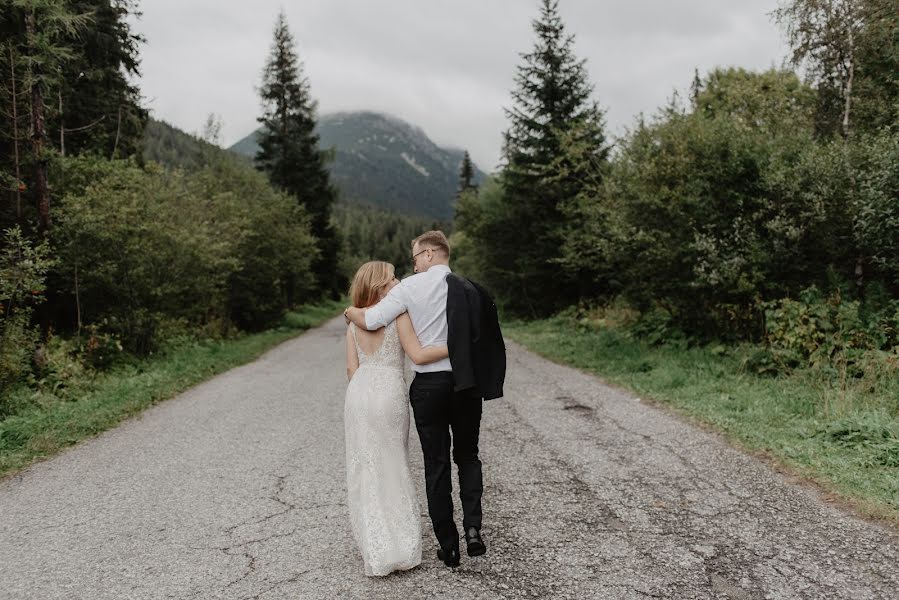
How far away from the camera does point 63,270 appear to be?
10.9m

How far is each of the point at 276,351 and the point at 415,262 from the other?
44.8ft

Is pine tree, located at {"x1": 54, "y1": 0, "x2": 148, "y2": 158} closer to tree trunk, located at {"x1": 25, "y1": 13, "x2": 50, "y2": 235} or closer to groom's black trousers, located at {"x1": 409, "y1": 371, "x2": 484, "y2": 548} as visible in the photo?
tree trunk, located at {"x1": 25, "y1": 13, "x2": 50, "y2": 235}

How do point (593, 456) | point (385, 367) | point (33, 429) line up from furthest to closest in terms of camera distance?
point (33, 429) → point (593, 456) → point (385, 367)

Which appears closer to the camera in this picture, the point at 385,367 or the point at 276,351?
the point at 385,367

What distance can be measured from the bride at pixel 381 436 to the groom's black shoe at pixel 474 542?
0.33 meters

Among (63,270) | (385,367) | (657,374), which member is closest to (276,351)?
(63,270)

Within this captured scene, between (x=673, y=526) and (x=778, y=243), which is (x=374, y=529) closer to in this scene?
(x=673, y=526)

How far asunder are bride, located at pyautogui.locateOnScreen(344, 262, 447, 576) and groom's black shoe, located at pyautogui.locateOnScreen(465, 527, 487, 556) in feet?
1.08

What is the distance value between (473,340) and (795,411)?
5.18 meters

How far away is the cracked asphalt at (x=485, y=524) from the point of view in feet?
10.9

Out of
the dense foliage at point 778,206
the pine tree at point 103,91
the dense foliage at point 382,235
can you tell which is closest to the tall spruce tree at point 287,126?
the pine tree at point 103,91

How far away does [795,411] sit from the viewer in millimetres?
6688

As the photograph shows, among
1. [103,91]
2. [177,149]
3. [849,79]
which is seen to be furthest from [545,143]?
[177,149]

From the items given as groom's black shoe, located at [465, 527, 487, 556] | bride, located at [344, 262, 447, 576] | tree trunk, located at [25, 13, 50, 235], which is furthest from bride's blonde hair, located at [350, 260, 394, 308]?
tree trunk, located at [25, 13, 50, 235]
